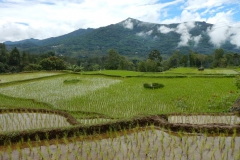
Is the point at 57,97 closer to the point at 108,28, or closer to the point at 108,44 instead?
the point at 108,44

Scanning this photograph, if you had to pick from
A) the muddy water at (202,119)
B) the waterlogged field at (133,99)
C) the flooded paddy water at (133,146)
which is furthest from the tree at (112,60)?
the flooded paddy water at (133,146)

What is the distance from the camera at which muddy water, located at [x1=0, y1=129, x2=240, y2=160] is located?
14.5ft

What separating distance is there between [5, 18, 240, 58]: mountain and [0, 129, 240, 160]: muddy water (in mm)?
104599

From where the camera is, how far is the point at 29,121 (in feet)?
23.9

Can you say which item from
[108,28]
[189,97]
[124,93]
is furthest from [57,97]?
[108,28]

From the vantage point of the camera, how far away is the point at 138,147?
4840 millimetres

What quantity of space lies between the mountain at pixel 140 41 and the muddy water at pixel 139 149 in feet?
343

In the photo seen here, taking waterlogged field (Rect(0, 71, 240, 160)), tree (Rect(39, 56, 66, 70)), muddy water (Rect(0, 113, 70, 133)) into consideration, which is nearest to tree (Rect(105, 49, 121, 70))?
tree (Rect(39, 56, 66, 70))

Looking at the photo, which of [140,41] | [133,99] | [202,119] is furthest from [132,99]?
[140,41]

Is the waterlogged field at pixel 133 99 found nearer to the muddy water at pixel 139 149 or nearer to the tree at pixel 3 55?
the muddy water at pixel 139 149

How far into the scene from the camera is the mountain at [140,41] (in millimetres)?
118500

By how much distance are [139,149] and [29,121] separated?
449cm

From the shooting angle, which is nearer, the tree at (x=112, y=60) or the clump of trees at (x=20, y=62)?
the clump of trees at (x=20, y=62)

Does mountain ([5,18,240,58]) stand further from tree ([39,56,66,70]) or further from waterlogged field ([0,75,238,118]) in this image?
waterlogged field ([0,75,238,118])
